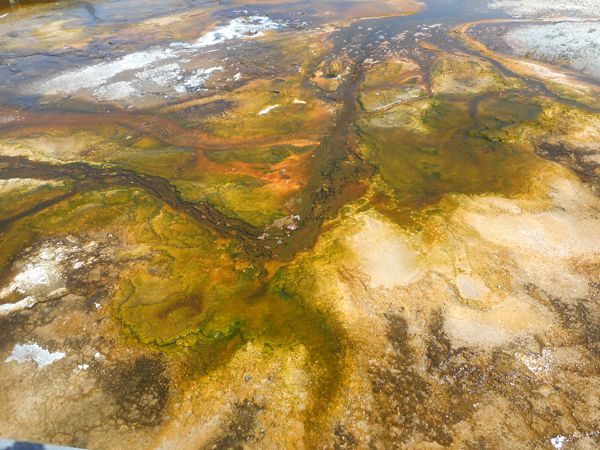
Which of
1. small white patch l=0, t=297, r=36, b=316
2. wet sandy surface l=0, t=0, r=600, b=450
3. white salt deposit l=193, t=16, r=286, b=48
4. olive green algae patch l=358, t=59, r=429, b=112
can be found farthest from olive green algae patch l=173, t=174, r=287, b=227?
white salt deposit l=193, t=16, r=286, b=48

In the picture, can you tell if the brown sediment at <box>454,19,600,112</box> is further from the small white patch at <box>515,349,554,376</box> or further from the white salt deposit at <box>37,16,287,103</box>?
the white salt deposit at <box>37,16,287,103</box>

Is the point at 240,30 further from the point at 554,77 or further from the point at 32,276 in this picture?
the point at 32,276

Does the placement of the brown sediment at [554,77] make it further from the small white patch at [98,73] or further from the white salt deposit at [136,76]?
the small white patch at [98,73]

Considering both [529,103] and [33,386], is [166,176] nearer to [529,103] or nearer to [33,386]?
[33,386]

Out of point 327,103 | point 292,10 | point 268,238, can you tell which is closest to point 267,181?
point 268,238

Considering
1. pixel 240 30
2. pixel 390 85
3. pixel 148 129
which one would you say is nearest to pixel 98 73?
pixel 148 129

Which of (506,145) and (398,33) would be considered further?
(398,33)
